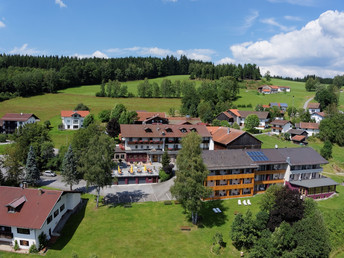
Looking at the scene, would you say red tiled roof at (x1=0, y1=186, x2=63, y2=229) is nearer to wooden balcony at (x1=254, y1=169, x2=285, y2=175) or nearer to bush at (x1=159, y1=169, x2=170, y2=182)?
bush at (x1=159, y1=169, x2=170, y2=182)

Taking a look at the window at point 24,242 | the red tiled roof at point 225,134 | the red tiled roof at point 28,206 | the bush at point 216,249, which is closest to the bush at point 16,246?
the window at point 24,242

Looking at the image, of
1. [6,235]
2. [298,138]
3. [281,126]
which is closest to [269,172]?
[298,138]

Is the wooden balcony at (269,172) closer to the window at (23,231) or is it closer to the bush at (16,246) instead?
A: the window at (23,231)

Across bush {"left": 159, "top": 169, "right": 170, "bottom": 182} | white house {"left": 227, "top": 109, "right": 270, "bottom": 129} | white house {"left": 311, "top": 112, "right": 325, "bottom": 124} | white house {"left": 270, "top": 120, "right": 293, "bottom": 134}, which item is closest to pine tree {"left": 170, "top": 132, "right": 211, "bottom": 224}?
bush {"left": 159, "top": 169, "right": 170, "bottom": 182}

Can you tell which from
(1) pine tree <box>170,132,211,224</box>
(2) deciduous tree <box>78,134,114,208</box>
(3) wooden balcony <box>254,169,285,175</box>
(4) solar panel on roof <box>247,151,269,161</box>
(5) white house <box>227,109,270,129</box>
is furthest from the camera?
(5) white house <box>227,109,270,129</box>

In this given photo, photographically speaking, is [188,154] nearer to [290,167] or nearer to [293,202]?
[293,202]

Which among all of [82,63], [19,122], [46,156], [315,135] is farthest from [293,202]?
[82,63]

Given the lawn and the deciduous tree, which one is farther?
the deciduous tree

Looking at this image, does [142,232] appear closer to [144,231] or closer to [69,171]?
[144,231]
